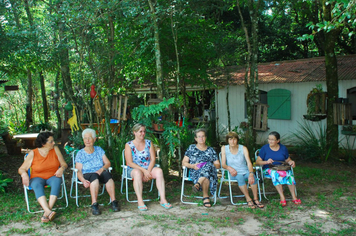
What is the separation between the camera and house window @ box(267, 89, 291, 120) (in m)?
10.2

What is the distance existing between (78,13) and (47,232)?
346cm

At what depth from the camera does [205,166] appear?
4.53 metres

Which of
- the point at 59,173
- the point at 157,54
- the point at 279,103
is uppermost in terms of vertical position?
the point at 157,54

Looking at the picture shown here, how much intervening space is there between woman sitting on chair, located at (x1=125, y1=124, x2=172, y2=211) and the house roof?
4.11m

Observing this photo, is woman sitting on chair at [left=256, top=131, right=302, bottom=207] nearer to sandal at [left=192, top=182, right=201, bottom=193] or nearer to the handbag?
the handbag

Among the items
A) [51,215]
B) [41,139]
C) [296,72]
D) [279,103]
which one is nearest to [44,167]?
[41,139]


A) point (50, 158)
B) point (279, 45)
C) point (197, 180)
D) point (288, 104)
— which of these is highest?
point (279, 45)

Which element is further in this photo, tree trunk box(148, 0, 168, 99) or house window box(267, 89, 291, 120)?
house window box(267, 89, 291, 120)

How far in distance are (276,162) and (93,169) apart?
8.47ft

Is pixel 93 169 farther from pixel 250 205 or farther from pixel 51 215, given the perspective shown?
pixel 250 205

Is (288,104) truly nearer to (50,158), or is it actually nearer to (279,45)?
(279,45)

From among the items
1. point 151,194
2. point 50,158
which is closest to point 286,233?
point 151,194

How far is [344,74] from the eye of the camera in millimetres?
9156

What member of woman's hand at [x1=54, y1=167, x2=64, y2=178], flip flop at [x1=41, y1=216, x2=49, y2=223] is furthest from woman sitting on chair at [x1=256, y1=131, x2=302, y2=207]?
flip flop at [x1=41, y1=216, x2=49, y2=223]
